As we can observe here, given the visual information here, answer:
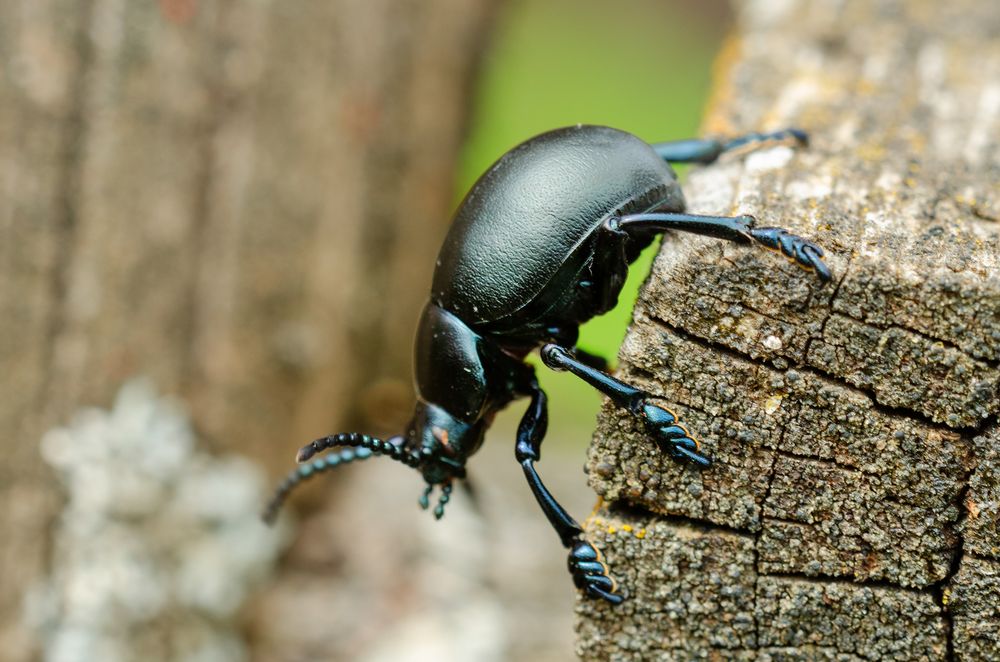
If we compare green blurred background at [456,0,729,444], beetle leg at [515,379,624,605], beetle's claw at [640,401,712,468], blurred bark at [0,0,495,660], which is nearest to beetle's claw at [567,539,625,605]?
beetle leg at [515,379,624,605]

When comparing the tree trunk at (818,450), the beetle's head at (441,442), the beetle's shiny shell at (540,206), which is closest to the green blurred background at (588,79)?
the beetle's head at (441,442)

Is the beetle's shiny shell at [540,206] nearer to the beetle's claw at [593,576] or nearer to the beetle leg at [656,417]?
the beetle leg at [656,417]

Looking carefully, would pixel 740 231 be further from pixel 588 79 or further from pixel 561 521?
pixel 588 79

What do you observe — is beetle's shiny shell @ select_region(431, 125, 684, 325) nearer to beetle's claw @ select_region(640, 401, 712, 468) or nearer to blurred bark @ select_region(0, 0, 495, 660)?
beetle's claw @ select_region(640, 401, 712, 468)

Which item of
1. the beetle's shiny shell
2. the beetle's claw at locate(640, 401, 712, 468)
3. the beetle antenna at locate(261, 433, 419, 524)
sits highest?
the beetle's shiny shell

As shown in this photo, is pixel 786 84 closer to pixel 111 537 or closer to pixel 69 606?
pixel 111 537

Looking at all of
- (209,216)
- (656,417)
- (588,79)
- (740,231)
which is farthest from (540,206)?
(588,79)
